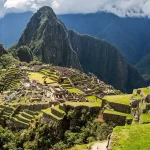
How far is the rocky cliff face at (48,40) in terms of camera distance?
15782 cm

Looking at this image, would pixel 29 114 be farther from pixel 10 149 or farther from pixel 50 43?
pixel 50 43

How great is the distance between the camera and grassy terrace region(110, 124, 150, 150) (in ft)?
40.3

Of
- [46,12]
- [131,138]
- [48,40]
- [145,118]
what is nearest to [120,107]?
[145,118]

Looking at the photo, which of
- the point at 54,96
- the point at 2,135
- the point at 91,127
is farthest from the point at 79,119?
the point at 54,96

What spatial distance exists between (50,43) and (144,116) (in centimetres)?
14364

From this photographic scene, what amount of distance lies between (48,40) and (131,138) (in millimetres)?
152192

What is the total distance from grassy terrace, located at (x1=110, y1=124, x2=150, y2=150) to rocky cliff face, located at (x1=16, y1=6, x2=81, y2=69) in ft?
458

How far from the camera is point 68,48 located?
174m

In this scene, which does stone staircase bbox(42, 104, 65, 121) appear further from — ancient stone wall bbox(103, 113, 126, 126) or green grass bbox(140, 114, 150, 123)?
green grass bbox(140, 114, 150, 123)

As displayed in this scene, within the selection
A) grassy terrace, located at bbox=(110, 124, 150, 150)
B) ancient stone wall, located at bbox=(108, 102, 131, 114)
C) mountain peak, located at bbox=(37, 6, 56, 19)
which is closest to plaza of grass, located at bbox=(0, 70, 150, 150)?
grassy terrace, located at bbox=(110, 124, 150, 150)

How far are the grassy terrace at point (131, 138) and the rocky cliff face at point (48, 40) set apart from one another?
→ 140 metres

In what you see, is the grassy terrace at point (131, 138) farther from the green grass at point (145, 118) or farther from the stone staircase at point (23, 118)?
the stone staircase at point (23, 118)

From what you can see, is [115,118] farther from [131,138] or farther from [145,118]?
[131,138]

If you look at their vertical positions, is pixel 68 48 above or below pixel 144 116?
above
